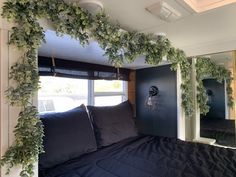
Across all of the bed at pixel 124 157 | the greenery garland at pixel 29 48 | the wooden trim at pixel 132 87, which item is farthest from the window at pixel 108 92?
the greenery garland at pixel 29 48

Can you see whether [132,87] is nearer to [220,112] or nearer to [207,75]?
[207,75]

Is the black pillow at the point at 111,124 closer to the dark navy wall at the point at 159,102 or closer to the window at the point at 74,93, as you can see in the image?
the window at the point at 74,93

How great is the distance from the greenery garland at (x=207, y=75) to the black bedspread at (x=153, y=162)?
1.06 m

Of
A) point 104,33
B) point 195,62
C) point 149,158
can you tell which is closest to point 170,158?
point 149,158

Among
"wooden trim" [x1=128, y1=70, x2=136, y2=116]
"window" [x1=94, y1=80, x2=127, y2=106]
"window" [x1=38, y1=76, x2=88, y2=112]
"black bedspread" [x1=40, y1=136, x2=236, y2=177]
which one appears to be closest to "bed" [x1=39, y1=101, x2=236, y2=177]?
"black bedspread" [x1=40, y1=136, x2=236, y2=177]

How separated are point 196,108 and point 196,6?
1827mm

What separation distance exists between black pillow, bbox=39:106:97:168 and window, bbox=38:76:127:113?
0.67 m

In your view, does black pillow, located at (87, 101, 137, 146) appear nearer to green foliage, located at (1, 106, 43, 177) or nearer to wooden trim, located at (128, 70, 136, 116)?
green foliage, located at (1, 106, 43, 177)

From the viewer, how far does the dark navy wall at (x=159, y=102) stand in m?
2.98

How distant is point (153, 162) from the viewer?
1.61 m

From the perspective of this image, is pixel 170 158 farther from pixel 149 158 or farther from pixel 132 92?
pixel 132 92

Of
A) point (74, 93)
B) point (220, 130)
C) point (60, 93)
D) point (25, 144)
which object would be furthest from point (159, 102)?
point (25, 144)

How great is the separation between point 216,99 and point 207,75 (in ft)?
1.25

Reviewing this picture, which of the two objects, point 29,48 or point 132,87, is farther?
point 132,87
